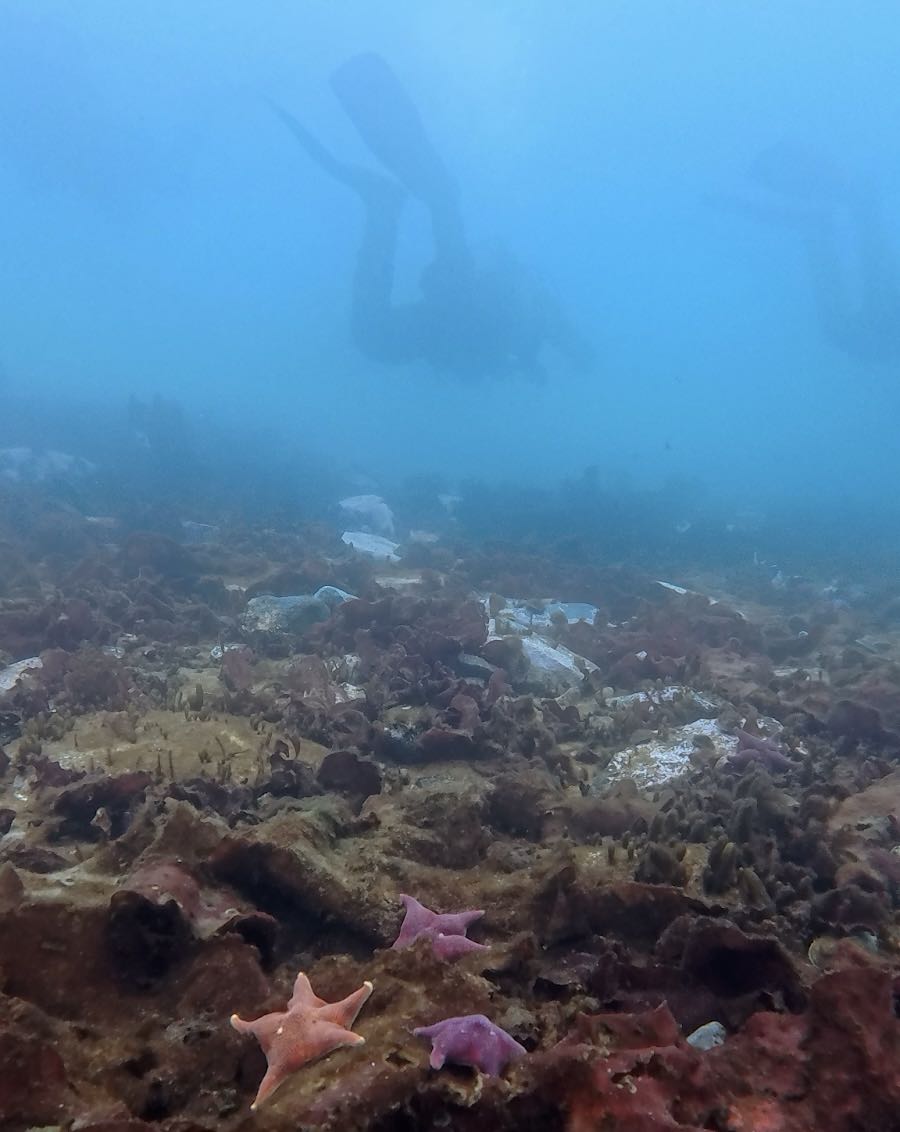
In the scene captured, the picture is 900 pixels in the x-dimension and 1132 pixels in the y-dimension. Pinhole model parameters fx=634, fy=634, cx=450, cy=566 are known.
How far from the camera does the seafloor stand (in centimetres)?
219

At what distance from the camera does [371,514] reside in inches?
1143

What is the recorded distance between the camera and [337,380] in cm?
18100

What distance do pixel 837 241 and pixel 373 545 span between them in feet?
188

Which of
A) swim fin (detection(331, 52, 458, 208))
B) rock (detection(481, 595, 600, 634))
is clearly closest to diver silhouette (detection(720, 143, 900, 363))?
swim fin (detection(331, 52, 458, 208))

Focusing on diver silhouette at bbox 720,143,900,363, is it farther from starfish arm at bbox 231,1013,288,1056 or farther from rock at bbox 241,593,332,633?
starfish arm at bbox 231,1013,288,1056

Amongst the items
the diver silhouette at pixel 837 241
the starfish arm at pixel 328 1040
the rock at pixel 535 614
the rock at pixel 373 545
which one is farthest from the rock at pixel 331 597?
the diver silhouette at pixel 837 241

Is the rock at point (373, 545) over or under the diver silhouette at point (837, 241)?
under

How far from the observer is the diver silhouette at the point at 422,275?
150ft

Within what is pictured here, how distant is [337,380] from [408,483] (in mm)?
152346

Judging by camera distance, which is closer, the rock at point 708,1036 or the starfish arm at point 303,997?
the starfish arm at point 303,997

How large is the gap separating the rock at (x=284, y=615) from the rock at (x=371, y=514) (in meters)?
14.5

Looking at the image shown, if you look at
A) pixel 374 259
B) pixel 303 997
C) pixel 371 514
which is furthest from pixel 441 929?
pixel 374 259

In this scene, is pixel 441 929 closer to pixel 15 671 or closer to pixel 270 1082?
pixel 270 1082

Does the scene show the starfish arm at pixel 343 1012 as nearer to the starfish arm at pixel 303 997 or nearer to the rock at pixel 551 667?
the starfish arm at pixel 303 997
